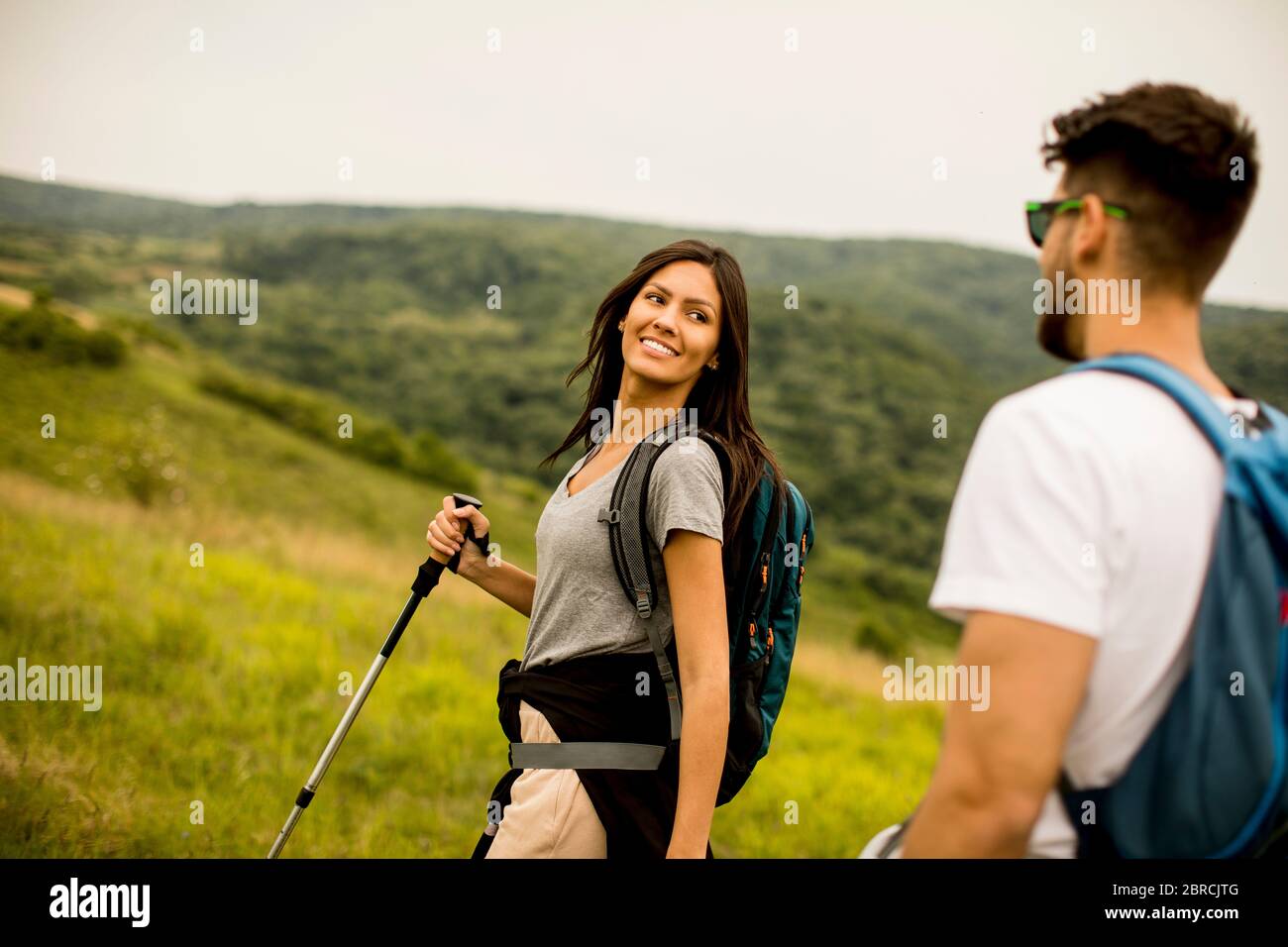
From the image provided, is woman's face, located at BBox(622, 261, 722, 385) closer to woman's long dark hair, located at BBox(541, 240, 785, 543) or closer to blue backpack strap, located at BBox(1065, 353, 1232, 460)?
woman's long dark hair, located at BBox(541, 240, 785, 543)

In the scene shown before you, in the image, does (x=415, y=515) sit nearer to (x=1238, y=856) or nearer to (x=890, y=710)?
(x=890, y=710)

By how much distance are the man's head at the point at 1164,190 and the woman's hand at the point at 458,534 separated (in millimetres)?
2037

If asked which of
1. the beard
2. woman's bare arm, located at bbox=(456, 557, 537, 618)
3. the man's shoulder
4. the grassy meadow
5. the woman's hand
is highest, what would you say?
the beard

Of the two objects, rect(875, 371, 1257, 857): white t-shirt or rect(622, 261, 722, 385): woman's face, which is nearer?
rect(875, 371, 1257, 857): white t-shirt

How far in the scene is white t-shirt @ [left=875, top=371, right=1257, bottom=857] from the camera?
1.50 metres

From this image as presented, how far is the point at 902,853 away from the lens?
1705 mm

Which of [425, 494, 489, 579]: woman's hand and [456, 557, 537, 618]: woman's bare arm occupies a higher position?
[425, 494, 489, 579]: woman's hand

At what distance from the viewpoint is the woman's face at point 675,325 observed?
299cm

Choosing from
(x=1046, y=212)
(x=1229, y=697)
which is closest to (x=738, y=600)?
(x=1046, y=212)

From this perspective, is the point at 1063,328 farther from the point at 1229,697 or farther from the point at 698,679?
the point at 698,679

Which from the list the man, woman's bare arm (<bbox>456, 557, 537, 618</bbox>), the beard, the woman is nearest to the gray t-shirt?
the woman

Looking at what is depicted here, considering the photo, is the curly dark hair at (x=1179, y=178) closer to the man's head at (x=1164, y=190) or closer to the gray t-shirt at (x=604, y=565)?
the man's head at (x=1164, y=190)

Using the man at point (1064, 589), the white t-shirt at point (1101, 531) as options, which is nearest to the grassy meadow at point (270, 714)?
the man at point (1064, 589)

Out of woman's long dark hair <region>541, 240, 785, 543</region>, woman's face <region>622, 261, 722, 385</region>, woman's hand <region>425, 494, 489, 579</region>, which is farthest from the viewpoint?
woman's hand <region>425, 494, 489, 579</region>
